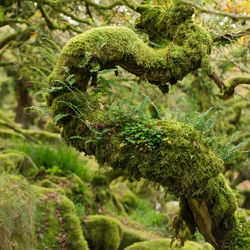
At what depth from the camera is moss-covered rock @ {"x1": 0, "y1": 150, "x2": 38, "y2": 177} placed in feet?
20.2

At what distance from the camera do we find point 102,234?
6.36m

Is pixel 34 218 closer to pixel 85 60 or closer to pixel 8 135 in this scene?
pixel 85 60

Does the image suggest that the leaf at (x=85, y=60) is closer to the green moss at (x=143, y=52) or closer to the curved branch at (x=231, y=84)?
the green moss at (x=143, y=52)

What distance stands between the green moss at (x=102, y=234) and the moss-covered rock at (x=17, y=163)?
6.32 ft

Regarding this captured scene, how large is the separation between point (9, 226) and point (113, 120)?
7.64 feet

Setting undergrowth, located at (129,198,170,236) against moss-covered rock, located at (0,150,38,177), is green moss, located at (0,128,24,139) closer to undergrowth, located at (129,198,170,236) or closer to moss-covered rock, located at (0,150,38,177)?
moss-covered rock, located at (0,150,38,177)

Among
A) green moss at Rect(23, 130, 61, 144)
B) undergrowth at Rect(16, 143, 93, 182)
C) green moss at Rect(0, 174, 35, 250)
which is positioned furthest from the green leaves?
green moss at Rect(23, 130, 61, 144)

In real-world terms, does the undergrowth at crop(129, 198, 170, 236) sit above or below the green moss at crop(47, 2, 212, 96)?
below

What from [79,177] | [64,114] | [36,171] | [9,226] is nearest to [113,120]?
[64,114]

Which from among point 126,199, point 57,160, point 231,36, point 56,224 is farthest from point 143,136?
point 126,199

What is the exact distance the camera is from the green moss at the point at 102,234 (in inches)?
249

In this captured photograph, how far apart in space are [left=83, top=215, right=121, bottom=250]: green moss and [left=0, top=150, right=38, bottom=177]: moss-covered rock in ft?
6.32

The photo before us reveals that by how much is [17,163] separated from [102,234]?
2.48 metres

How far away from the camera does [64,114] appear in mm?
2902
